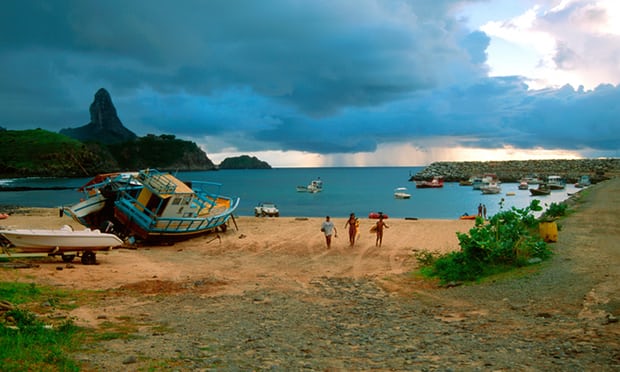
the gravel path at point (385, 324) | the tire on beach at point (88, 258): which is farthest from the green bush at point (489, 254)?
the tire on beach at point (88, 258)

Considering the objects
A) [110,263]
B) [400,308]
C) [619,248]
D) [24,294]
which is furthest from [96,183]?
[619,248]

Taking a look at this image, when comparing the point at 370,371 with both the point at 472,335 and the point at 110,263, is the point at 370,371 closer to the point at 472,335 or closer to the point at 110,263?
the point at 472,335

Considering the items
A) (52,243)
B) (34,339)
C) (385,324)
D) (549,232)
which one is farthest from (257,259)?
(34,339)

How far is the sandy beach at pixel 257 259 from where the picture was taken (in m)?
15.3

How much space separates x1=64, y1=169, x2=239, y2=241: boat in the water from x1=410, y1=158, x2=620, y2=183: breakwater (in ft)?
411

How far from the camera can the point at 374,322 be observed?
1009 centimetres

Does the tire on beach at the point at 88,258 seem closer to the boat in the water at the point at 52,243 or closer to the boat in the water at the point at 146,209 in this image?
the boat in the water at the point at 52,243

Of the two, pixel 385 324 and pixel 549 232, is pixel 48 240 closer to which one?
pixel 385 324

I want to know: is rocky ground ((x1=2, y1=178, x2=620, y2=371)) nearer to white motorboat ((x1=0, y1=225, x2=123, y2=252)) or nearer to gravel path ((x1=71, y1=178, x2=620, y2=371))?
gravel path ((x1=71, y1=178, x2=620, y2=371))

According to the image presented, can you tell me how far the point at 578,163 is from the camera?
16162 centimetres

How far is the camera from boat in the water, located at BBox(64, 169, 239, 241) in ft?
78.5

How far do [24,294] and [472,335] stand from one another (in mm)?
10408

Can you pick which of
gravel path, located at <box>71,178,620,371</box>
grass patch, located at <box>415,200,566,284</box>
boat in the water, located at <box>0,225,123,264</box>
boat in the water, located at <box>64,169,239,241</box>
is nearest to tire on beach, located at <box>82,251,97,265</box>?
boat in the water, located at <box>0,225,123,264</box>

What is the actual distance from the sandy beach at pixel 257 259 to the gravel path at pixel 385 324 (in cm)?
132
